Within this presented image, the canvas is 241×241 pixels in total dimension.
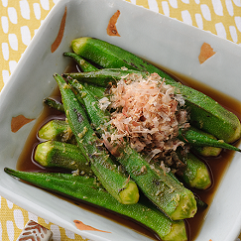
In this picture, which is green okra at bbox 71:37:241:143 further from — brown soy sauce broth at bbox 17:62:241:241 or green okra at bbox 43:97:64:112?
green okra at bbox 43:97:64:112

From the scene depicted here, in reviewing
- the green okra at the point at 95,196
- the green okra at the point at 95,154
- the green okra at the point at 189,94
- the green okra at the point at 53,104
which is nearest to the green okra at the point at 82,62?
the green okra at the point at 189,94

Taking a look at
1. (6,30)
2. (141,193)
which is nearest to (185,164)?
(141,193)

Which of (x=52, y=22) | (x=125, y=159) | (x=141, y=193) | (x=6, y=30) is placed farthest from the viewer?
(x=6, y=30)

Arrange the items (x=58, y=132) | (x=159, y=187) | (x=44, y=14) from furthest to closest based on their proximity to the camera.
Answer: (x=44, y=14)
(x=58, y=132)
(x=159, y=187)

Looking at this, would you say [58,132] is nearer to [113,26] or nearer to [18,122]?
[18,122]

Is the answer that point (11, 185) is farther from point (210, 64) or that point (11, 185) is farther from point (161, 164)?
A: point (210, 64)

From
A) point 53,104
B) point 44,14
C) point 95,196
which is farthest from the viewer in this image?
point 44,14

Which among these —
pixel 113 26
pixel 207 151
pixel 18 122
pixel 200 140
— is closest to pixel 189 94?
pixel 200 140
